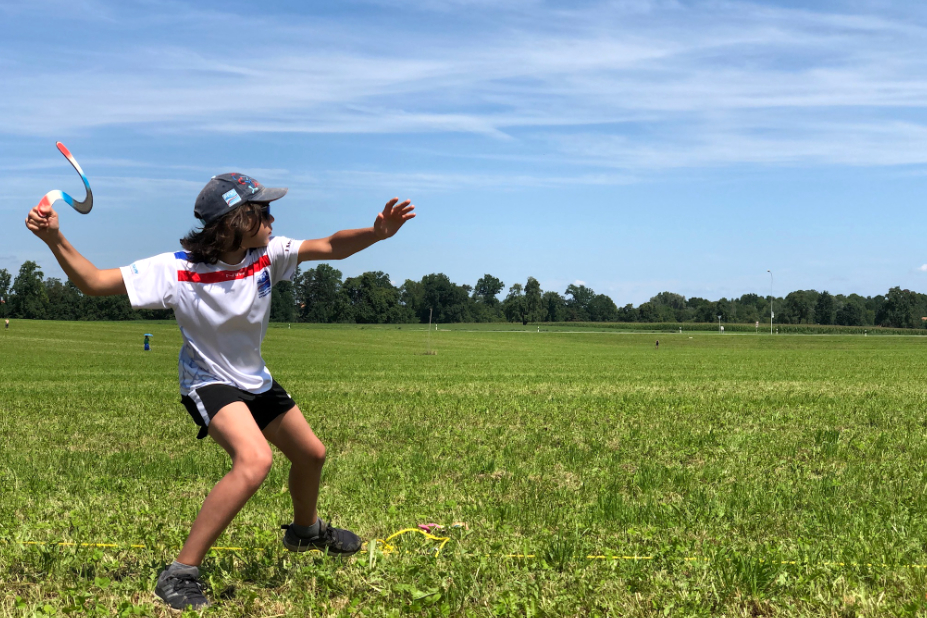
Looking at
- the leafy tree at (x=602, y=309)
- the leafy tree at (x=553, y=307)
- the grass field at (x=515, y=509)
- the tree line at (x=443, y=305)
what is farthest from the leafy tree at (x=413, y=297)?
the grass field at (x=515, y=509)

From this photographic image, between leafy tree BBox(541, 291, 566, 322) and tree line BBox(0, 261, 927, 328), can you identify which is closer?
tree line BBox(0, 261, 927, 328)

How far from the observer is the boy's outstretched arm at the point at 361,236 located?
4.45 meters

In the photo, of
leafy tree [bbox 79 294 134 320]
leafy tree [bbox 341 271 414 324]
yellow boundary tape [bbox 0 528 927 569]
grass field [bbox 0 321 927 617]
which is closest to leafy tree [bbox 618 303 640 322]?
leafy tree [bbox 341 271 414 324]

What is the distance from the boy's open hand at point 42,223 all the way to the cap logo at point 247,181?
90 cm

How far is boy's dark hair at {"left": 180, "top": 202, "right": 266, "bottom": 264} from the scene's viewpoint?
416 cm

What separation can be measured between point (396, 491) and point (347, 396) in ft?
27.4

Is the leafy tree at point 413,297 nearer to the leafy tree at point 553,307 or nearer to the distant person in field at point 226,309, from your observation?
the leafy tree at point 553,307

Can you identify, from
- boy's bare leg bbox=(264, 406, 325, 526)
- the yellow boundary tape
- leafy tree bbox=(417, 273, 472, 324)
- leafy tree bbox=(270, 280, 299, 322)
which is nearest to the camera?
boy's bare leg bbox=(264, 406, 325, 526)

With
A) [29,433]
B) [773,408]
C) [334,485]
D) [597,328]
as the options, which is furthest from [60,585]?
[597,328]

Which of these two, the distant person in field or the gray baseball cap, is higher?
the gray baseball cap

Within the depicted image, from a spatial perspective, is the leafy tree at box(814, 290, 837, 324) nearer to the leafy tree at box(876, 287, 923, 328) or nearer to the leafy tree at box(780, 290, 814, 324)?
the leafy tree at box(780, 290, 814, 324)

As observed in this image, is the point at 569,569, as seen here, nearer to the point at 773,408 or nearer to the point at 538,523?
the point at 538,523

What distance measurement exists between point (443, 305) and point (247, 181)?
549 ft

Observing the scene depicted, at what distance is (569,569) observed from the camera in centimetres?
453
